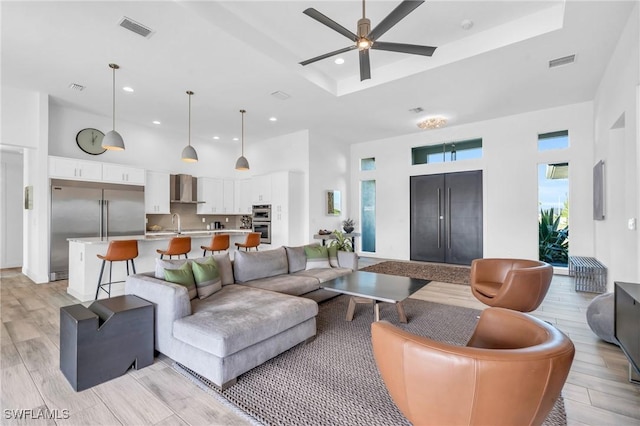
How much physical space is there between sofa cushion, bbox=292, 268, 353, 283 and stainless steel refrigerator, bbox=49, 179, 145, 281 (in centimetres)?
395

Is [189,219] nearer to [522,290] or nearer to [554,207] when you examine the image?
[522,290]

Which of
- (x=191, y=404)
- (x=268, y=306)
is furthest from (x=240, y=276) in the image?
(x=191, y=404)

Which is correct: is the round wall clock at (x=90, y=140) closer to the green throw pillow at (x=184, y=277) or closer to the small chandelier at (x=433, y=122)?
the green throw pillow at (x=184, y=277)

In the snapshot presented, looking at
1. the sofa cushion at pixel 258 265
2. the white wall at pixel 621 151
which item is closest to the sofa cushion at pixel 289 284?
the sofa cushion at pixel 258 265

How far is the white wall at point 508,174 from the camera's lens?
5.68m

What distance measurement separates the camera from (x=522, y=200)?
625cm

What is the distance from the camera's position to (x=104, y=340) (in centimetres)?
219

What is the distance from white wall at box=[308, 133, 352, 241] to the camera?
7.38m

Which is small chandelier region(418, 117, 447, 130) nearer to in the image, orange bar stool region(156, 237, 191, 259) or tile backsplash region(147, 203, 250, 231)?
orange bar stool region(156, 237, 191, 259)

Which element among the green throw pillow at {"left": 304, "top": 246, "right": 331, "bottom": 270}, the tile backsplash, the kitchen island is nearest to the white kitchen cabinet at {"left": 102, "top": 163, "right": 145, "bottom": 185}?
the tile backsplash

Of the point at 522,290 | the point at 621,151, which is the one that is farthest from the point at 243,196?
the point at 621,151

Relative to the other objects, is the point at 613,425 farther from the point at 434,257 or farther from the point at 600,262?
the point at 434,257

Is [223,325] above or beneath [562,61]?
beneath

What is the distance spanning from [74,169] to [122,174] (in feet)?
2.60
